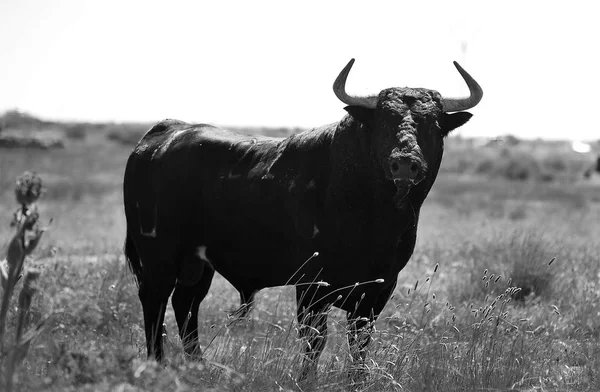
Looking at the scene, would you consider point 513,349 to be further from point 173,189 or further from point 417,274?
point 417,274

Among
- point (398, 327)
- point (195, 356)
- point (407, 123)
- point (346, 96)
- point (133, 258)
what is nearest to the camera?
point (195, 356)

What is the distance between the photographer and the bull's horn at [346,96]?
220 inches

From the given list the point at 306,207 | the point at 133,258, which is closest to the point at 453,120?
the point at 306,207

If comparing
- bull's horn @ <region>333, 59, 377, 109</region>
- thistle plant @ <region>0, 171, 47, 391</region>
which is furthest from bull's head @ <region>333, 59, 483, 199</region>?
thistle plant @ <region>0, 171, 47, 391</region>

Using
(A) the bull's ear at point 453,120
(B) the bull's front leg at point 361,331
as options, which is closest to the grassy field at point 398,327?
(B) the bull's front leg at point 361,331

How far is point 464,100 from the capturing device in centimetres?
571

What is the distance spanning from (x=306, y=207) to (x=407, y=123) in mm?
935

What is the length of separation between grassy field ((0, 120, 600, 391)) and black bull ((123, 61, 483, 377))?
265 mm

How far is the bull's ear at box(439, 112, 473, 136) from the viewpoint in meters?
5.68

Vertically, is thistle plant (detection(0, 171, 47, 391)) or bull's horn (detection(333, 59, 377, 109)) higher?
bull's horn (detection(333, 59, 377, 109))

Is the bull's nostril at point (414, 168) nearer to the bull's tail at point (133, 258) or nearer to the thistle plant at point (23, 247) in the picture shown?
the thistle plant at point (23, 247)

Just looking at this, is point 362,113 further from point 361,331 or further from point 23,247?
point 23,247

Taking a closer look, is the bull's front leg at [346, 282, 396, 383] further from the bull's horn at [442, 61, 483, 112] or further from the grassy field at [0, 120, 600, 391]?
the bull's horn at [442, 61, 483, 112]

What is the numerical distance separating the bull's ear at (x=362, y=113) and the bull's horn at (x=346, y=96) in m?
0.04
